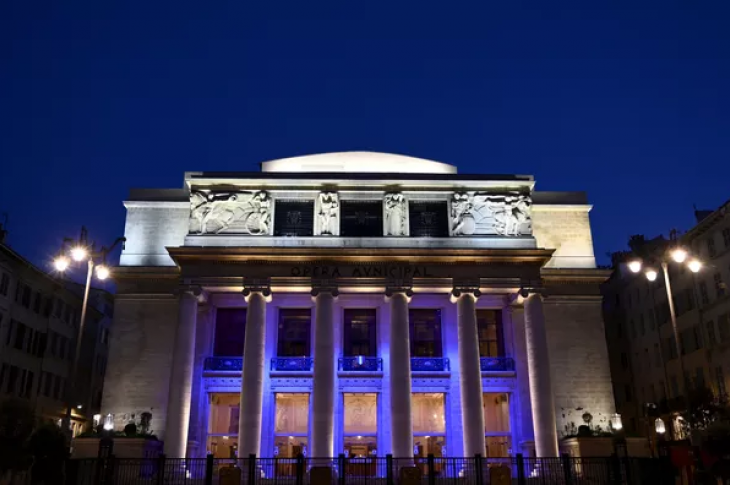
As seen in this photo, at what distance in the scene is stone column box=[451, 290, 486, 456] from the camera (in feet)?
109

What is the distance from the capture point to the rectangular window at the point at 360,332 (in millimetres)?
38438

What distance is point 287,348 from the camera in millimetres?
38344

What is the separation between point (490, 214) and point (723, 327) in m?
16.3

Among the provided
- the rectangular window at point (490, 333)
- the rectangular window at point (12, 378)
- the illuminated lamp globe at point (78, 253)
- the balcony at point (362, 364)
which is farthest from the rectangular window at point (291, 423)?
the rectangular window at point (12, 378)

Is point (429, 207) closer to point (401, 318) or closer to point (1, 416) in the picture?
point (401, 318)

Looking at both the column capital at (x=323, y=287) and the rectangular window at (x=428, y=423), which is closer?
the column capital at (x=323, y=287)

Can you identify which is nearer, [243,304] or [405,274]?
[405,274]

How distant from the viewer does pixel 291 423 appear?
3728cm

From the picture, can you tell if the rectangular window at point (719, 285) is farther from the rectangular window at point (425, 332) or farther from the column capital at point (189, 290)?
the column capital at point (189, 290)

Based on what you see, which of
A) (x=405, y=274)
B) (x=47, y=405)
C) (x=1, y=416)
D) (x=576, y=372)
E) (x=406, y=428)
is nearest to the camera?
(x=1, y=416)

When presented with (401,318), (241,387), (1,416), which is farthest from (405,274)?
(1,416)

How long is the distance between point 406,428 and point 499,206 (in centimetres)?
1335

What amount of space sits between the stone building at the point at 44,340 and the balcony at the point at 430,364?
738 inches

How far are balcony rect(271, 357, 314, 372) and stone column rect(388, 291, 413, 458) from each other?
5.28 meters
